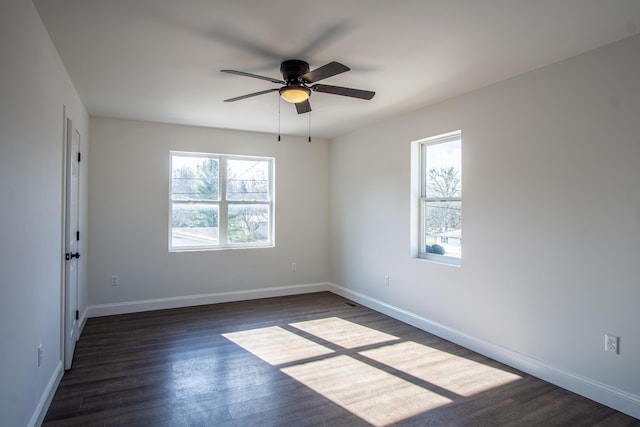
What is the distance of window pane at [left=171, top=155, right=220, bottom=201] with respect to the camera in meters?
5.20

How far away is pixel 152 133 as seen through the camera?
4.98m

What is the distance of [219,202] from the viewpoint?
5.41 metres

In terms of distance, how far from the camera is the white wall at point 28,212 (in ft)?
5.85

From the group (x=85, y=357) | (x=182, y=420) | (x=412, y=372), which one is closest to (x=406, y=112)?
(x=412, y=372)

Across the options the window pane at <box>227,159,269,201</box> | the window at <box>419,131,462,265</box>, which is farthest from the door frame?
the window at <box>419,131,462,265</box>

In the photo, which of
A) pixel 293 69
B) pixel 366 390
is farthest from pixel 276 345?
pixel 293 69

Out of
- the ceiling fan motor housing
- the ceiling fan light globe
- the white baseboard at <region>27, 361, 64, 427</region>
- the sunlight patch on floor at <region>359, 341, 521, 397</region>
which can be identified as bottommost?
the sunlight patch on floor at <region>359, 341, 521, 397</region>

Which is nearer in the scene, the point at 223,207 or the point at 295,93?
the point at 295,93

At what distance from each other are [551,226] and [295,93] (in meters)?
2.28

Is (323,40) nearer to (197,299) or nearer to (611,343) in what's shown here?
(611,343)

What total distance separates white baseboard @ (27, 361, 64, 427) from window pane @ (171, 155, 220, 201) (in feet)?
8.87

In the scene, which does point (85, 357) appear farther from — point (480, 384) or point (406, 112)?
point (406, 112)

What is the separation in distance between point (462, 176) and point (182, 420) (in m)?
3.17

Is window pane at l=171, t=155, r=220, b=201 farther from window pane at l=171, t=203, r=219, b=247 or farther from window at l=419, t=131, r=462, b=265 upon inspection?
window at l=419, t=131, r=462, b=265
